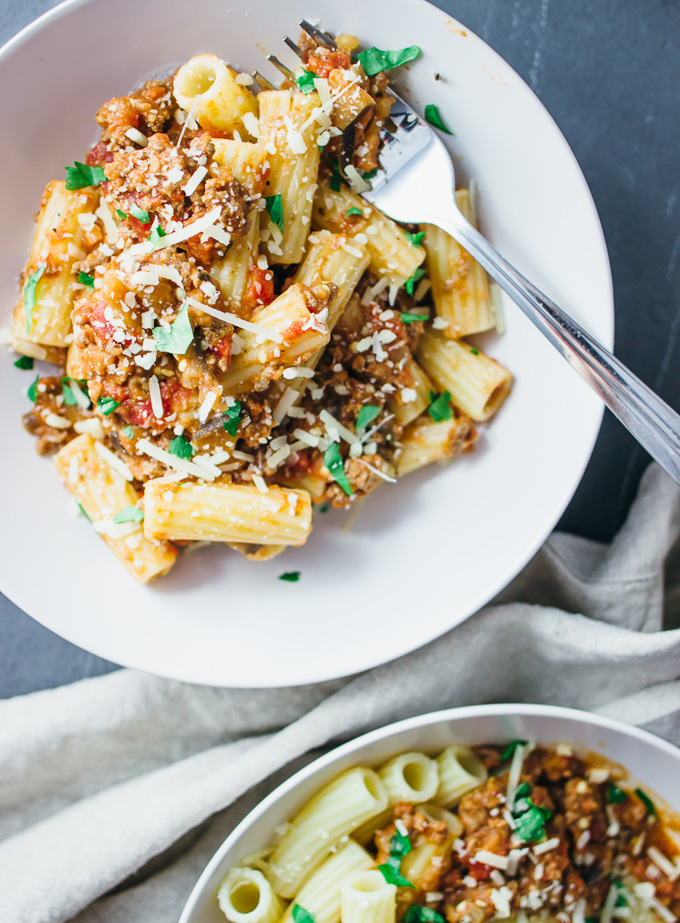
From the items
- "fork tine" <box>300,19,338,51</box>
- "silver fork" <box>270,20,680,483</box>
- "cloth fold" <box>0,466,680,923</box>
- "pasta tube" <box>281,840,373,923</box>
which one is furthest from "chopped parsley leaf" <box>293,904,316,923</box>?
"fork tine" <box>300,19,338,51</box>

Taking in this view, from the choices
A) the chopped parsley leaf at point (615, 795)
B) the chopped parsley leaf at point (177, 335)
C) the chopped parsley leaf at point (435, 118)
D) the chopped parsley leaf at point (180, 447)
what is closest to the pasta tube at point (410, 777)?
the chopped parsley leaf at point (615, 795)

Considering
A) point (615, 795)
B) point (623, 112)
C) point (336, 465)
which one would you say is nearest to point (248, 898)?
point (615, 795)

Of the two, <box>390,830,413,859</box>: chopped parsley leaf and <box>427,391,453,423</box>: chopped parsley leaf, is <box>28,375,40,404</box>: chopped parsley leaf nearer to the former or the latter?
<box>427,391,453,423</box>: chopped parsley leaf

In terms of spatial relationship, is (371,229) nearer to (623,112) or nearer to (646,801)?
(623,112)

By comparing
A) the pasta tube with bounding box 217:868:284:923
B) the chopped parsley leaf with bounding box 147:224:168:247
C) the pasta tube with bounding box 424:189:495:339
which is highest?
the chopped parsley leaf with bounding box 147:224:168:247

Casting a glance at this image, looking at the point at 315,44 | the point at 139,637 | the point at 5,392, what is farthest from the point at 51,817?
the point at 315,44

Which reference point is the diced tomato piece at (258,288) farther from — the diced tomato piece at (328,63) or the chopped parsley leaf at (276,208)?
the diced tomato piece at (328,63)
